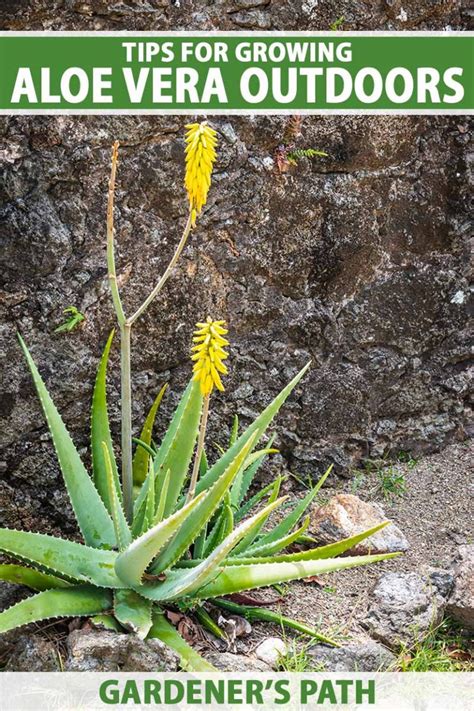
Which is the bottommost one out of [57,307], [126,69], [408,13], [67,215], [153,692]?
[153,692]

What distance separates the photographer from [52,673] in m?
2.86

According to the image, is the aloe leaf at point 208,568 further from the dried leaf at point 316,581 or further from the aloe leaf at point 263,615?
the dried leaf at point 316,581

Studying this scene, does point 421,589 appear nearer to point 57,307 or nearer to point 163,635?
point 163,635

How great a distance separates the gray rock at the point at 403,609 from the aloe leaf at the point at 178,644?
26.1 inches

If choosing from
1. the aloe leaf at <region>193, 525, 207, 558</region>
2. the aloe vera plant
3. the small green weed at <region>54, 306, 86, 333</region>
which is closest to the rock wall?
the small green weed at <region>54, 306, 86, 333</region>

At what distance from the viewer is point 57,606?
111 inches

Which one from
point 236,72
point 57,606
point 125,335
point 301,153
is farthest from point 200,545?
point 236,72

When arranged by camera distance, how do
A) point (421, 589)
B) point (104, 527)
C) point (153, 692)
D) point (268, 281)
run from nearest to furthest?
1. point (153, 692)
2. point (104, 527)
3. point (421, 589)
4. point (268, 281)

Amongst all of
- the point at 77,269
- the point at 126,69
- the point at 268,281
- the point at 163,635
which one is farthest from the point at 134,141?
the point at 163,635

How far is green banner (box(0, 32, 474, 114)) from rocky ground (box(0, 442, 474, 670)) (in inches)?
60.8

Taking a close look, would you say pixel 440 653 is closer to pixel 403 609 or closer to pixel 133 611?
pixel 403 609

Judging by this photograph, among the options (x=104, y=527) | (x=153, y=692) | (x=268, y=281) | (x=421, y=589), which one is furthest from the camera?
(x=268, y=281)

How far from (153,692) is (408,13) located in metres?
2.73

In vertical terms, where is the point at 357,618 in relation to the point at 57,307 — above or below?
below
